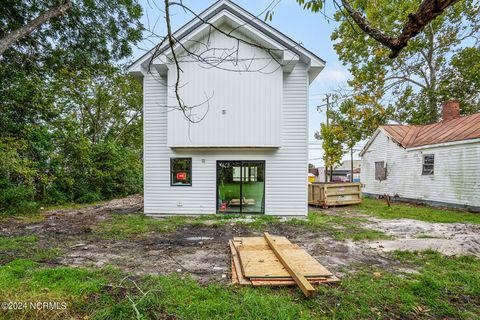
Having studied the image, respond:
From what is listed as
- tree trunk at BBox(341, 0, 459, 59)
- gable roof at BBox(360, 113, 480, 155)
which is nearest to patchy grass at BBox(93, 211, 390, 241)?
tree trunk at BBox(341, 0, 459, 59)

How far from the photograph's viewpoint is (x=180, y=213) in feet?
30.0

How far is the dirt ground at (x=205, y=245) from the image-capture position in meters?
4.27

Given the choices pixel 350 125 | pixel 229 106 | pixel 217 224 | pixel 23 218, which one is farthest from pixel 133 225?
pixel 350 125

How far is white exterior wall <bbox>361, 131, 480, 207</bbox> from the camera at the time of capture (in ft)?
35.3

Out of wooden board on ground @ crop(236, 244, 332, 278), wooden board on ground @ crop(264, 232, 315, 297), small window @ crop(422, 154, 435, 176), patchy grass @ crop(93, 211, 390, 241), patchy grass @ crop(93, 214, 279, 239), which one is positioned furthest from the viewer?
small window @ crop(422, 154, 435, 176)

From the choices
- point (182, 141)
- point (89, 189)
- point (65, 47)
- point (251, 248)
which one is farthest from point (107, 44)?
point (251, 248)

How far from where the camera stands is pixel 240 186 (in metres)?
9.17

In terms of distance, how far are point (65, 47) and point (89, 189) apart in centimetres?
729

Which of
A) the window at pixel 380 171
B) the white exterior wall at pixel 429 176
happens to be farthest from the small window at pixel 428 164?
the window at pixel 380 171

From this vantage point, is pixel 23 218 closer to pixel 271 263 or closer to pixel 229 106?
pixel 229 106

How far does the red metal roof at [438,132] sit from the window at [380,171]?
86.0 inches

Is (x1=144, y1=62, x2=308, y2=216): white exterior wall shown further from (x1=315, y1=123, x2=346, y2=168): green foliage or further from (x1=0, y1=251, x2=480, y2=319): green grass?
(x1=315, y1=123, x2=346, y2=168): green foliage

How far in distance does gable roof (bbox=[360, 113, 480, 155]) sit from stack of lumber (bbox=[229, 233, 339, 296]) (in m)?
11.5

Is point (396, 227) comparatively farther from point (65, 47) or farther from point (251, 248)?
point (65, 47)
